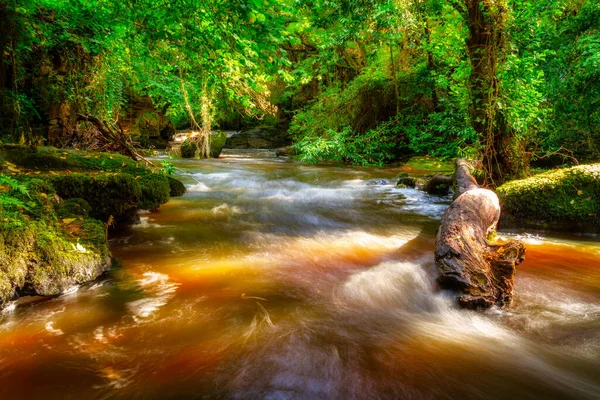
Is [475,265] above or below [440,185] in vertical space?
below

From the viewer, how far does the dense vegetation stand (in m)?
4.43

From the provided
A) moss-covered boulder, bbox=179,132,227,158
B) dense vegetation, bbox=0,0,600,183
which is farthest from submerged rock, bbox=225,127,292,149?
dense vegetation, bbox=0,0,600,183

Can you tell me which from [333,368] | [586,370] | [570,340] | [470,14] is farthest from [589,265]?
[470,14]

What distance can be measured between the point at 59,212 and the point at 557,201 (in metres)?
7.39

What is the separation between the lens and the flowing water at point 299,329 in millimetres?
2062

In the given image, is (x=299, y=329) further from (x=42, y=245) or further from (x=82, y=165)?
(x=82, y=165)

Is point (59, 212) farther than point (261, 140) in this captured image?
No

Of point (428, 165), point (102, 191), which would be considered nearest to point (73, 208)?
point (102, 191)

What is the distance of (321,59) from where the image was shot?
846 cm

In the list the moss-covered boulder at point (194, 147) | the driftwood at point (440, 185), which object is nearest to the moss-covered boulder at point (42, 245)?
the driftwood at point (440, 185)

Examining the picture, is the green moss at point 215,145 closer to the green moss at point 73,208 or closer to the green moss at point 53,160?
the green moss at point 53,160

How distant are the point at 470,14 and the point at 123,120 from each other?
1840 cm

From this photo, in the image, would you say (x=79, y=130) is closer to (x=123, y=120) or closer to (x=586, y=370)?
(x=586, y=370)

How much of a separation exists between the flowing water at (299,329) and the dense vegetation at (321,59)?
2782 millimetres
